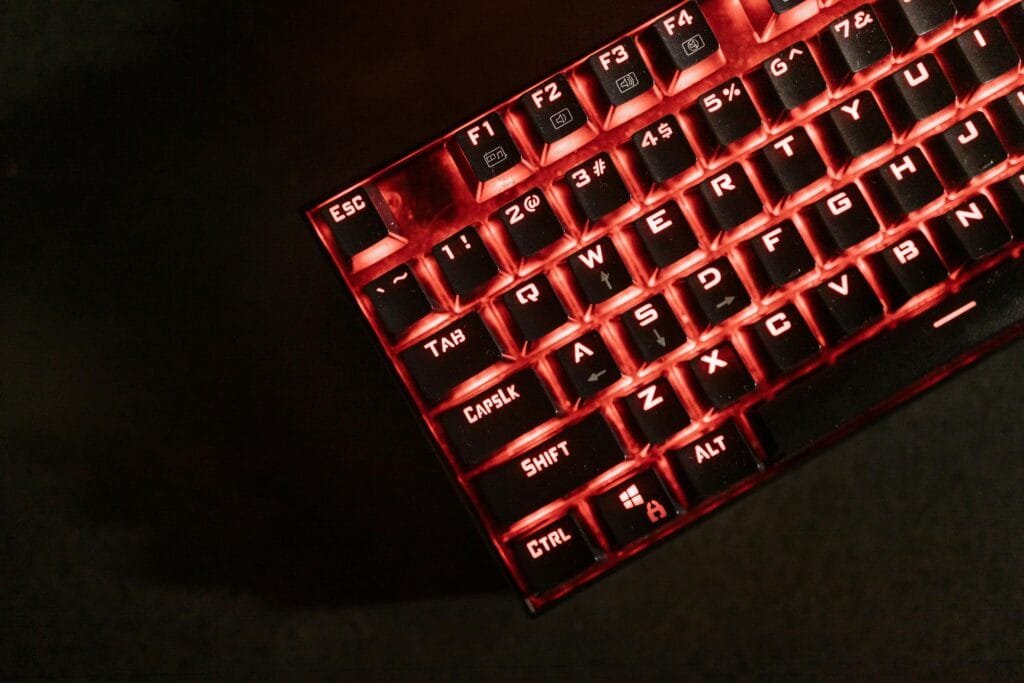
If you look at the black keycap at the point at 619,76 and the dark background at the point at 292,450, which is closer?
the black keycap at the point at 619,76

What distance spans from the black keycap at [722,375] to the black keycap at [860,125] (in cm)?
17

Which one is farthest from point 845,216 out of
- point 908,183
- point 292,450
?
point 292,450

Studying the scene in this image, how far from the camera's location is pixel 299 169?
72 centimetres

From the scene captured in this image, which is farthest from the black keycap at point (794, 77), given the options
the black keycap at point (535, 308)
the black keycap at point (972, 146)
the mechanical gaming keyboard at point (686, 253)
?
the black keycap at point (535, 308)

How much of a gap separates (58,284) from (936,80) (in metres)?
0.76

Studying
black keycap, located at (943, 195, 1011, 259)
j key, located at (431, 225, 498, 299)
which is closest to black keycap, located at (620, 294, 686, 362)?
j key, located at (431, 225, 498, 299)

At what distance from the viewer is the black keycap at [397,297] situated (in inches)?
22.7

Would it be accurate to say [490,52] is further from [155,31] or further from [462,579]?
[462,579]

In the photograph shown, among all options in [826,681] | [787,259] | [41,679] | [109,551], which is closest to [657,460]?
[787,259]

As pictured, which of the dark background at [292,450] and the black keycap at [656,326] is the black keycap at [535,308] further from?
Answer: the dark background at [292,450]

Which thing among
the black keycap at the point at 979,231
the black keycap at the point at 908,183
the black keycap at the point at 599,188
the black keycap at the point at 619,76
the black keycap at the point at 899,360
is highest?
the black keycap at the point at 619,76

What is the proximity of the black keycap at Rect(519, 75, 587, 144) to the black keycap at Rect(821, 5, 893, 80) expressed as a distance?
0.19 metres

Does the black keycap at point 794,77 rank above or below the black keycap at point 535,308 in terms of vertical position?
above

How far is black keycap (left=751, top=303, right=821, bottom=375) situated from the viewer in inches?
23.0
